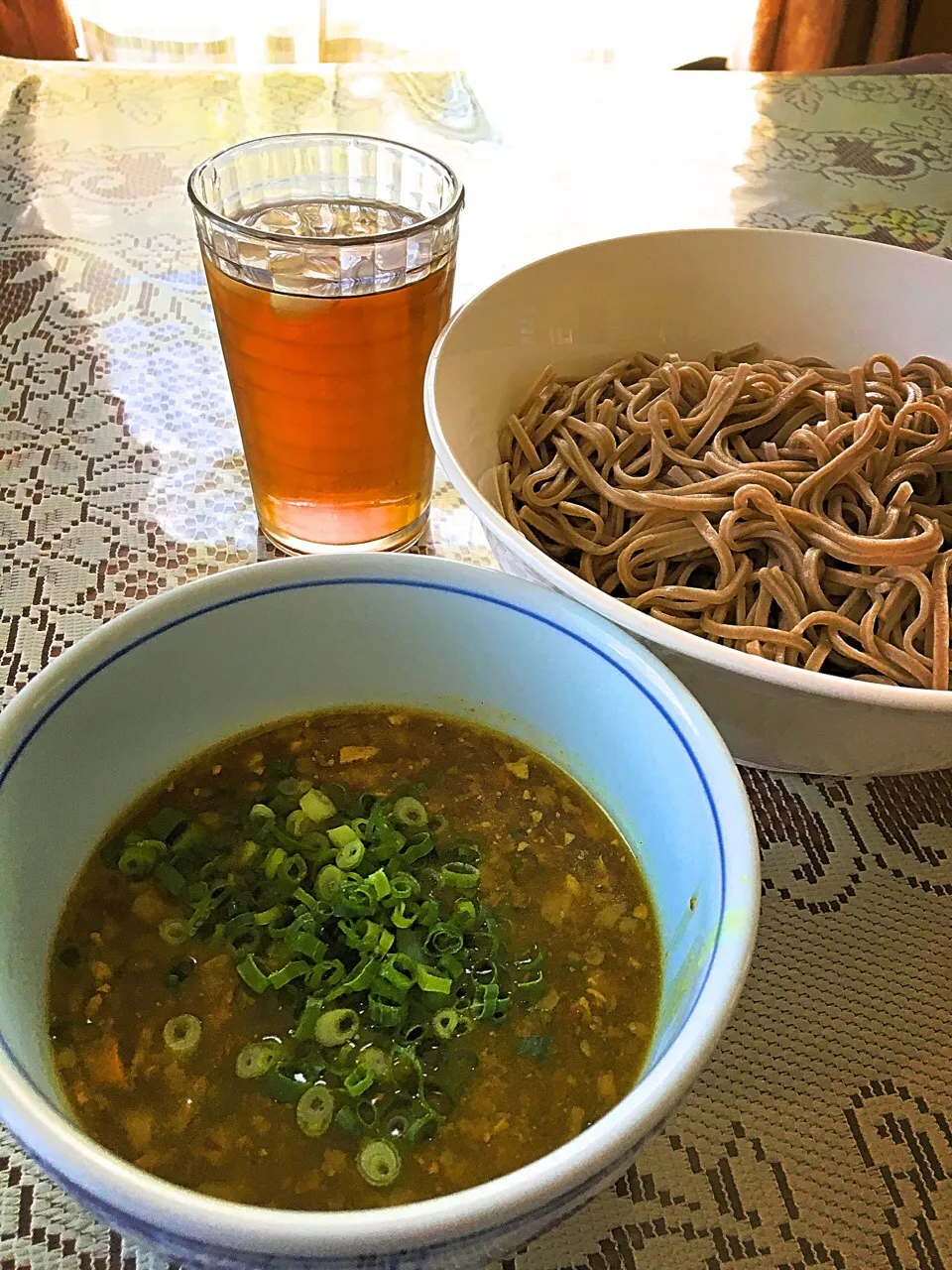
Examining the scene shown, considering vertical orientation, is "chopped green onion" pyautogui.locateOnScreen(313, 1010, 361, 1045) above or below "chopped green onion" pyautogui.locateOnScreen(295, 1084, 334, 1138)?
above

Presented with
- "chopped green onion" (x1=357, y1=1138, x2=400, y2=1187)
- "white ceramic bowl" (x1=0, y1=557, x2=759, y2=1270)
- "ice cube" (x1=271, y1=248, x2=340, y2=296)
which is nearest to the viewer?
"white ceramic bowl" (x1=0, y1=557, x2=759, y2=1270)

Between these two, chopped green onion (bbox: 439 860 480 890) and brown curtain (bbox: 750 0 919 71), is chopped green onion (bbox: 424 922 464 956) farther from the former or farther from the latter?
brown curtain (bbox: 750 0 919 71)

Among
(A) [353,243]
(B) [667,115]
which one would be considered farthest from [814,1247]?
(B) [667,115]

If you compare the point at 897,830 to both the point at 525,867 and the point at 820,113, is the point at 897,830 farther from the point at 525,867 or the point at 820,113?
the point at 820,113

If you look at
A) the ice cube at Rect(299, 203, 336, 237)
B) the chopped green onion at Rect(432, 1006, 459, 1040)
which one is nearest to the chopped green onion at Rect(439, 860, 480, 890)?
the chopped green onion at Rect(432, 1006, 459, 1040)

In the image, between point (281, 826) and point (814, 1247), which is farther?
point (281, 826)

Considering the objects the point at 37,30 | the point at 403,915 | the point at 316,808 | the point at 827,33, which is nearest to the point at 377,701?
the point at 316,808

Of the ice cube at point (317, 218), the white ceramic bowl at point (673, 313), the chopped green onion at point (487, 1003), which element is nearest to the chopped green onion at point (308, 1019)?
the chopped green onion at point (487, 1003)
